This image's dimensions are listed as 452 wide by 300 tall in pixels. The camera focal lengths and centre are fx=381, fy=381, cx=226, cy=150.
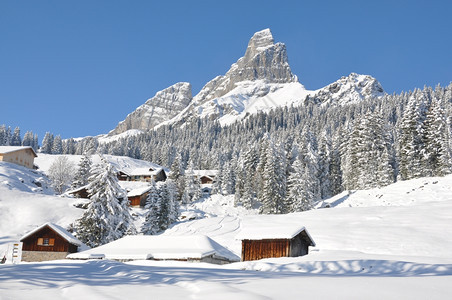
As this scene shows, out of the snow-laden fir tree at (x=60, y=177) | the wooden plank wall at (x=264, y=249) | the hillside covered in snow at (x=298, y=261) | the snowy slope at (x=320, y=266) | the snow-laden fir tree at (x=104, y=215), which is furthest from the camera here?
the snow-laden fir tree at (x=60, y=177)

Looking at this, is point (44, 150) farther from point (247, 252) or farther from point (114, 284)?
point (114, 284)

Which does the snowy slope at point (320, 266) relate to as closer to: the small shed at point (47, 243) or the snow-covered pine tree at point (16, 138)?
the small shed at point (47, 243)

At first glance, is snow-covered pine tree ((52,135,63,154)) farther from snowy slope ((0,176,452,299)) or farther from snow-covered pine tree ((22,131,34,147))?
snowy slope ((0,176,452,299))

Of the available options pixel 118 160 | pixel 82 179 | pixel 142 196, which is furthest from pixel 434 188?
pixel 118 160

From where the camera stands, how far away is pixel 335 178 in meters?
82.8

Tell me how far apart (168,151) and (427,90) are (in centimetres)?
12719

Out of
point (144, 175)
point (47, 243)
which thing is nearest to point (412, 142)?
point (47, 243)

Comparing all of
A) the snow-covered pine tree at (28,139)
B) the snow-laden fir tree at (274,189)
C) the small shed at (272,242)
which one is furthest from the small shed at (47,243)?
the snow-covered pine tree at (28,139)

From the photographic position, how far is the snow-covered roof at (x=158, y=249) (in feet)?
93.2

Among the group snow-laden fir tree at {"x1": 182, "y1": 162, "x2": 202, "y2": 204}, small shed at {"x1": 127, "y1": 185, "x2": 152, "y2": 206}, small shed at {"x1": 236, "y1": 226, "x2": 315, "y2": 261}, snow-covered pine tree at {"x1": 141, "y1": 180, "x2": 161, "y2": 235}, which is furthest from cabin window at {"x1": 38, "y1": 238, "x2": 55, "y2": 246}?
snow-laden fir tree at {"x1": 182, "y1": 162, "x2": 202, "y2": 204}

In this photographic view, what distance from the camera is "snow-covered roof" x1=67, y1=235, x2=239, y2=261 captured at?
28.4 m

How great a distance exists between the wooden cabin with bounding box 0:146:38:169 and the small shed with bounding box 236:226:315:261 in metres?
77.1

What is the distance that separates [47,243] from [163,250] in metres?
18.1

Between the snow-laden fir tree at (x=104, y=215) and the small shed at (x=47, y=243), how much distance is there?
1.46 meters
